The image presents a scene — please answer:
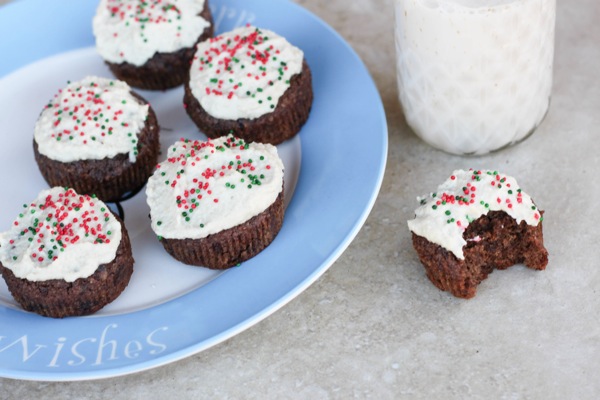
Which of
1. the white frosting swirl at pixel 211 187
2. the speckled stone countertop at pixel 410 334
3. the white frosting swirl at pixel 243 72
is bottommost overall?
the speckled stone countertop at pixel 410 334

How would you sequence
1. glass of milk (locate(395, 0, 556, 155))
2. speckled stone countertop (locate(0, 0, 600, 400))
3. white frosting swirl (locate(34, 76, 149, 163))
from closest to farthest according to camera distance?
1. speckled stone countertop (locate(0, 0, 600, 400))
2. glass of milk (locate(395, 0, 556, 155))
3. white frosting swirl (locate(34, 76, 149, 163))

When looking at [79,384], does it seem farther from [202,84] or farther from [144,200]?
[202,84]

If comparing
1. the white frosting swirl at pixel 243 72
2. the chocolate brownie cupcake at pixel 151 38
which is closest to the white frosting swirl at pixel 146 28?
the chocolate brownie cupcake at pixel 151 38

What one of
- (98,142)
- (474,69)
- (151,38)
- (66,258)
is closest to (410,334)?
(474,69)

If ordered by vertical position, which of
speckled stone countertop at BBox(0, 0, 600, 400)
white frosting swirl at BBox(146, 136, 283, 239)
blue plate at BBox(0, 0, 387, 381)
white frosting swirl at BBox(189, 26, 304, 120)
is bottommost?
speckled stone countertop at BBox(0, 0, 600, 400)

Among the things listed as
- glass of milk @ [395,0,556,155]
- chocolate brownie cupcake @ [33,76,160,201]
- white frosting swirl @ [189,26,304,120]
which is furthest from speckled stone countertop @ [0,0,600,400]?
chocolate brownie cupcake @ [33,76,160,201]

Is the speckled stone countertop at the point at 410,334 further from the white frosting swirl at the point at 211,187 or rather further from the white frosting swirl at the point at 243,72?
the white frosting swirl at the point at 243,72

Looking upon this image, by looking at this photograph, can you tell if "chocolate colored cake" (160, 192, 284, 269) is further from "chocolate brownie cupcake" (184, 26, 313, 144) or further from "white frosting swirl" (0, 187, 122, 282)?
"chocolate brownie cupcake" (184, 26, 313, 144)
